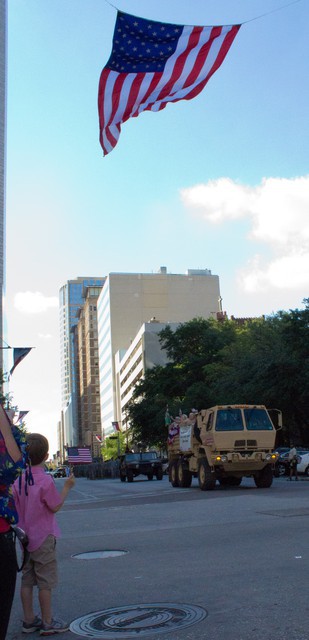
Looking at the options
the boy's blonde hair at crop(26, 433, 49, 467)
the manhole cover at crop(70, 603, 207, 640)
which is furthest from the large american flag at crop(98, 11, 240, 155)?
the manhole cover at crop(70, 603, 207, 640)

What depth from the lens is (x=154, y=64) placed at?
1070 cm

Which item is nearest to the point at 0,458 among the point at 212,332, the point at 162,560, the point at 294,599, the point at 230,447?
the point at 294,599

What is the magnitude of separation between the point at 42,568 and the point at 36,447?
90 centimetres

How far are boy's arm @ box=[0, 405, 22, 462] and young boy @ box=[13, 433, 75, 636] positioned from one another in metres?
1.77

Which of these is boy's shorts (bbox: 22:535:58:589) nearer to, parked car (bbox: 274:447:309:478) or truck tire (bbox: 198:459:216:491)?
truck tire (bbox: 198:459:216:491)

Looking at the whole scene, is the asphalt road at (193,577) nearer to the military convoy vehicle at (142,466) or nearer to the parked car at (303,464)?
the parked car at (303,464)

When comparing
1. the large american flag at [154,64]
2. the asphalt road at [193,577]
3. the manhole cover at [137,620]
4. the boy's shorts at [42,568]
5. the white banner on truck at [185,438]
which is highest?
the large american flag at [154,64]

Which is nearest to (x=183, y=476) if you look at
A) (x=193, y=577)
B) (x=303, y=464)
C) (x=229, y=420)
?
(x=229, y=420)

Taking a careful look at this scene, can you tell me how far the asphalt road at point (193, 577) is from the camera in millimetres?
4980

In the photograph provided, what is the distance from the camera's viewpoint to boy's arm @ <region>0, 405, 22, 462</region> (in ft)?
11.0

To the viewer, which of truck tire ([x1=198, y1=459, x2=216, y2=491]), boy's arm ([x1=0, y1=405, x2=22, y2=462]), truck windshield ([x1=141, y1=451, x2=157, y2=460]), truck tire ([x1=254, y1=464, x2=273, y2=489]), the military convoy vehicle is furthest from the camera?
truck windshield ([x1=141, y1=451, x2=157, y2=460])

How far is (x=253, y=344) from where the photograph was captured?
56.1 m

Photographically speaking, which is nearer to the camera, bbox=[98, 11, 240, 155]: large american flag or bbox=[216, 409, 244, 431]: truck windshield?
bbox=[98, 11, 240, 155]: large american flag

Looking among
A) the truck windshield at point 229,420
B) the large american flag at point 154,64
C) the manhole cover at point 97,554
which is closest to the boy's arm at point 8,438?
the manhole cover at point 97,554
